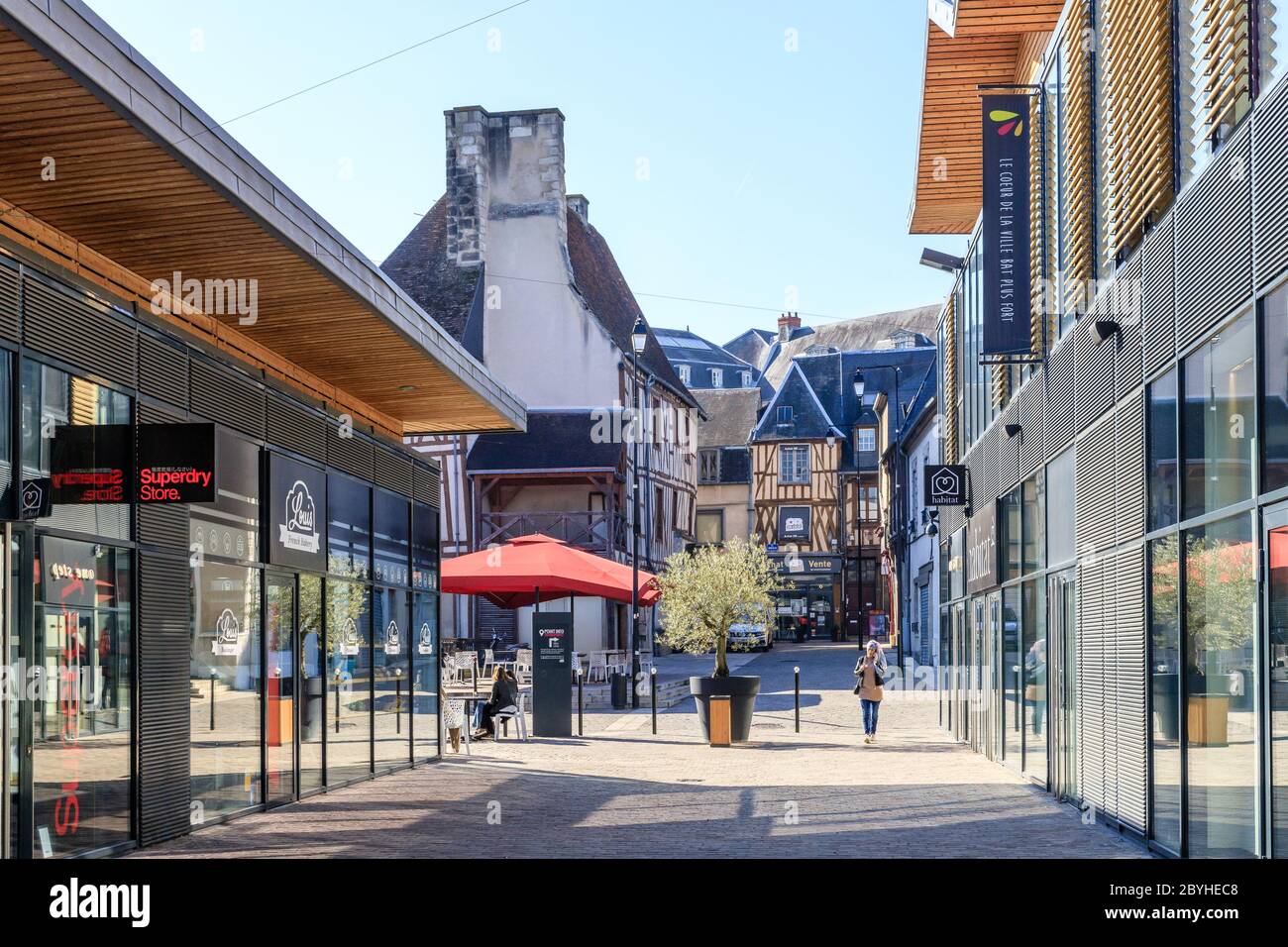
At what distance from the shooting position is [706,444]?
77438mm

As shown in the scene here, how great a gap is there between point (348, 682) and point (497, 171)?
108 feet

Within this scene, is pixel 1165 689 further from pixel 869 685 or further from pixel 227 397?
pixel 869 685

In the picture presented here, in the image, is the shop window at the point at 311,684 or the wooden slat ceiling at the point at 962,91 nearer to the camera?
the shop window at the point at 311,684

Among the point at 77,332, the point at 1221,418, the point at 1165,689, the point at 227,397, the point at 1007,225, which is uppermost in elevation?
the point at 1007,225

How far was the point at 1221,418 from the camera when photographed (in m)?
9.66

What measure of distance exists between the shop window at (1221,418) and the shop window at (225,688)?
24.1 ft

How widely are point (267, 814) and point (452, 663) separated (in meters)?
18.3

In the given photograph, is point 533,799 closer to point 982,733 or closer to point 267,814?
point 267,814

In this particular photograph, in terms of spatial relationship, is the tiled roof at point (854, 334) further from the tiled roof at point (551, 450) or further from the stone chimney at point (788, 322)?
the tiled roof at point (551, 450)

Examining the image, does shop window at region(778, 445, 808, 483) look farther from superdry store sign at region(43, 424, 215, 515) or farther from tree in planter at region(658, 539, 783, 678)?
superdry store sign at region(43, 424, 215, 515)

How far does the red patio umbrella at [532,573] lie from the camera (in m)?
25.5

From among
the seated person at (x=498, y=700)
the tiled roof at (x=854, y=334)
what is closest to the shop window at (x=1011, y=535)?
the seated person at (x=498, y=700)

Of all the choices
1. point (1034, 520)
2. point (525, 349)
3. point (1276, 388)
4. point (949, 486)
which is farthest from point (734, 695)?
point (525, 349)
